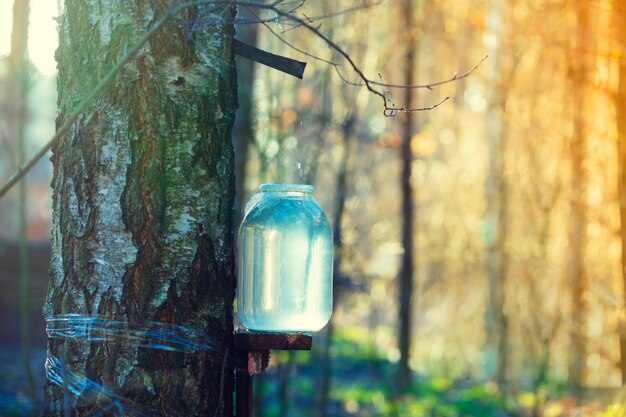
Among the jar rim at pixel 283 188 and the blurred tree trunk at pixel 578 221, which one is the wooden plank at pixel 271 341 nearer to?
the jar rim at pixel 283 188

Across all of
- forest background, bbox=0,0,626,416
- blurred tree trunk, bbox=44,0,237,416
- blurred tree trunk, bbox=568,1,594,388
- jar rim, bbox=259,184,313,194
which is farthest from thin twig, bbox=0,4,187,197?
blurred tree trunk, bbox=568,1,594,388

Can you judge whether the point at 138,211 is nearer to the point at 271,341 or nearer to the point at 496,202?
the point at 271,341

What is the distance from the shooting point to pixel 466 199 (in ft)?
46.0

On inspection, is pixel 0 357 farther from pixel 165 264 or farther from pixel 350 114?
pixel 165 264

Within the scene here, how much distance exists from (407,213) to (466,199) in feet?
13.7

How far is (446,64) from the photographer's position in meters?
13.9

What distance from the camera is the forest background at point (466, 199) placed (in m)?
8.37

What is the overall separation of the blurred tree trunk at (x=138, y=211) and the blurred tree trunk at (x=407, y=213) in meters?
7.56

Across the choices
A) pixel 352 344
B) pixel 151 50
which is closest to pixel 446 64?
pixel 352 344

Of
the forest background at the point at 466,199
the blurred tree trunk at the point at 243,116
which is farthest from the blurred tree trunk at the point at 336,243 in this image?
the blurred tree trunk at the point at 243,116

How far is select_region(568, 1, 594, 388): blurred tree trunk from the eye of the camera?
9.57m

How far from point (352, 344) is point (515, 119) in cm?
486

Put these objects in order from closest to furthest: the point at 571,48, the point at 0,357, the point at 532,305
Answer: the point at 571,48 → the point at 0,357 → the point at 532,305

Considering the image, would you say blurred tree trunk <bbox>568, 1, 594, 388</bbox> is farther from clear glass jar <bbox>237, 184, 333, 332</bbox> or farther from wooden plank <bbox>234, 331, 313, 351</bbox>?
wooden plank <bbox>234, 331, 313, 351</bbox>
